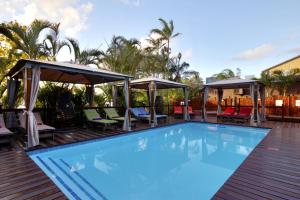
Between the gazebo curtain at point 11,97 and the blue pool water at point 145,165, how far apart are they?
299cm

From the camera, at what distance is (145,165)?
5.12 meters

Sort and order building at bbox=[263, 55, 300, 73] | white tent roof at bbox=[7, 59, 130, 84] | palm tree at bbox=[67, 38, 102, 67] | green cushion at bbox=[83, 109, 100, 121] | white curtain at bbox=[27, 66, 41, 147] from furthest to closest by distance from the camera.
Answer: building at bbox=[263, 55, 300, 73] → palm tree at bbox=[67, 38, 102, 67] → green cushion at bbox=[83, 109, 100, 121] → white tent roof at bbox=[7, 59, 130, 84] → white curtain at bbox=[27, 66, 41, 147]

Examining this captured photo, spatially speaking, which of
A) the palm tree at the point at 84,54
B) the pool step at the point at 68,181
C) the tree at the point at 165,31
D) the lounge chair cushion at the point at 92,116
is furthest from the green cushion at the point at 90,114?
the tree at the point at 165,31

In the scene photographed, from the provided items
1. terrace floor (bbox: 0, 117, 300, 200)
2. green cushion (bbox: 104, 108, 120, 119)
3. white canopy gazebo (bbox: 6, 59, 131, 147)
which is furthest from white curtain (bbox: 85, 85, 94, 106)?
terrace floor (bbox: 0, 117, 300, 200)

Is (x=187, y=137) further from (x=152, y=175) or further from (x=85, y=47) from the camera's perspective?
(x=85, y=47)

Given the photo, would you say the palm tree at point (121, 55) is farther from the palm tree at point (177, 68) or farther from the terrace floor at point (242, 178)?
the terrace floor at point (242, 178)

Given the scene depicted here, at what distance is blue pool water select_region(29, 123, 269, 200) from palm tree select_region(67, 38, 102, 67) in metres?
5.27

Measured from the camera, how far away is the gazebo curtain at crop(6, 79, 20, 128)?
7.30 meters

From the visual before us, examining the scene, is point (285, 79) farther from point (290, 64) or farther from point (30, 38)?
point (30, 38)

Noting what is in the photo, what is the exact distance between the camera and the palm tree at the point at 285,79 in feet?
47.5

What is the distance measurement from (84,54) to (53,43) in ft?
5.27

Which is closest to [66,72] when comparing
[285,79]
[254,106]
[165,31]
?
[254,106]

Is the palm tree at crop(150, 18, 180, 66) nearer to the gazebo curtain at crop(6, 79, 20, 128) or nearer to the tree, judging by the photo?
the tree

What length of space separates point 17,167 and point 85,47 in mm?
7896
